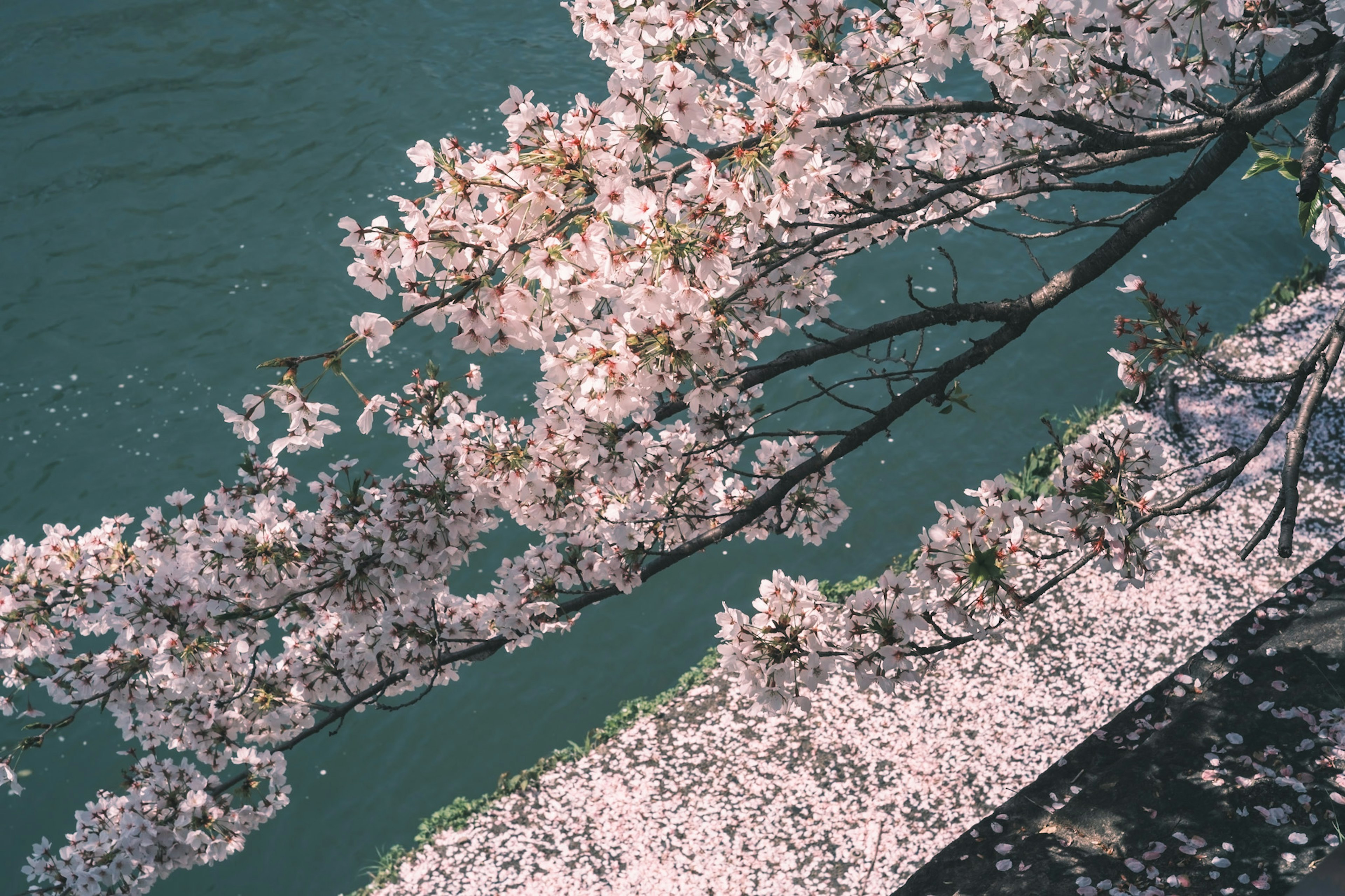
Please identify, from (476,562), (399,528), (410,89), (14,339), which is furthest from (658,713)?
(410,89)

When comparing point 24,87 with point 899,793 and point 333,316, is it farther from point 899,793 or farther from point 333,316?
point 899,793

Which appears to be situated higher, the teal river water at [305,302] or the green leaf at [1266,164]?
the green leaf at [1266,164]

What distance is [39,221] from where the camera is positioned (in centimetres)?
1370

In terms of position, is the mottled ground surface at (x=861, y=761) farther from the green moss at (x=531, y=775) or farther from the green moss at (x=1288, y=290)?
the green moss at (x=1288, y=290)

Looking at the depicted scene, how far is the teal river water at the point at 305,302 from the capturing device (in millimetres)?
8812

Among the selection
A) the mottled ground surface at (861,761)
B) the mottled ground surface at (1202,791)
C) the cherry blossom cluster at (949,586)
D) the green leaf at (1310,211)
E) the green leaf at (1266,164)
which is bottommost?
the mottled ground surface at (861,761)

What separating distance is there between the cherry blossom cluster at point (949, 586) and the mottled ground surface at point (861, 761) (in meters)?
3.25

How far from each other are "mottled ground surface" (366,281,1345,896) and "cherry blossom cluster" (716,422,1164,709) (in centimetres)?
325

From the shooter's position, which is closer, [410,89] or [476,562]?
[476,562]

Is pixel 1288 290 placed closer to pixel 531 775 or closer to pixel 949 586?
pixel 949 586

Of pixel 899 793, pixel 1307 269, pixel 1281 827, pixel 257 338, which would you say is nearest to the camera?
pixel 1281 827

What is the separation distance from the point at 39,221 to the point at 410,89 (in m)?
5.40

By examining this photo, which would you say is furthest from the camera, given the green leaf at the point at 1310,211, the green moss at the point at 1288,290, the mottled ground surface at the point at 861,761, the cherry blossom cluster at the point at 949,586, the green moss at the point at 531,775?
the green moss at the point at 1288,290

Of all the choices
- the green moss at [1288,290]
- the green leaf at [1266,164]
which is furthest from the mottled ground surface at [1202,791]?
the green moss at [1288,290]
